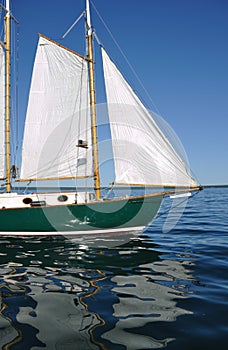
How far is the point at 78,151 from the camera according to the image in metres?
17.8

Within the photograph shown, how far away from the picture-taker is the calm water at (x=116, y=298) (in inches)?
186

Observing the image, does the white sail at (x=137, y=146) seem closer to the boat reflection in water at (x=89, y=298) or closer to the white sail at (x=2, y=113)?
the boat reflection in water at (x=89, y=298)

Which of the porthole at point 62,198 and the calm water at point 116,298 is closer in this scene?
the calm water at point 116,298

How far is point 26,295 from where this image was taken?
6824mm

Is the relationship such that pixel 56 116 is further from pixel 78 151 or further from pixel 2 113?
pixel 2 113

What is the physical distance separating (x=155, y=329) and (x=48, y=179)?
15.0 m

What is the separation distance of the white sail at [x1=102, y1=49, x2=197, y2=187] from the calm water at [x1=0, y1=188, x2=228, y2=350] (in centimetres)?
379

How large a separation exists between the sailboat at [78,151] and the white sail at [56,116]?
68 millimetres

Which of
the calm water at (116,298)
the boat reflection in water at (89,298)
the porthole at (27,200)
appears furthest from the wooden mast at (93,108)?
the boat reflection in water at (89,298)

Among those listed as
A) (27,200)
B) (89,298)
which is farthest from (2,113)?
(89,298)

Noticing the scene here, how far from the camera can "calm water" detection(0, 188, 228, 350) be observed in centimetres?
471

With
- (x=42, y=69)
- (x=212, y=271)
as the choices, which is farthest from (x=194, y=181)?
(x=42, y=69)

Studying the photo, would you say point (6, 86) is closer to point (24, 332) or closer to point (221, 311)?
point (24, 332)

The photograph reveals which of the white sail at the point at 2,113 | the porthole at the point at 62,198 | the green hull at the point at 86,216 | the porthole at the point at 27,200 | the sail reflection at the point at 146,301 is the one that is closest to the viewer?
the sail reflection at the point at 146,301
